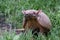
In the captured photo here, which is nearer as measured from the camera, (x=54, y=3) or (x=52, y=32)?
(x=52, y=32)

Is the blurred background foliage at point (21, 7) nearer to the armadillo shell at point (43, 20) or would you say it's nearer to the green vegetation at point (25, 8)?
the green vegetation at point (25, 8)

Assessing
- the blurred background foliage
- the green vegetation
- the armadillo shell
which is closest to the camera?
the armadillo shell

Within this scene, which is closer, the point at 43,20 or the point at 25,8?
the point at 43,20

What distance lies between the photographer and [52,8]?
717cm

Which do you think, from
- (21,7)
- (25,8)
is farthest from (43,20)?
(21,7)

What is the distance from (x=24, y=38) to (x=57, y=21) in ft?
4.19

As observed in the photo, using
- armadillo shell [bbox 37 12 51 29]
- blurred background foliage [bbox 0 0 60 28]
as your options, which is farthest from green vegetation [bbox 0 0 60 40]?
armadillo shell [bbox 37 12 51 29]

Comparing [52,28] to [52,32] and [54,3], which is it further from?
[54,3]

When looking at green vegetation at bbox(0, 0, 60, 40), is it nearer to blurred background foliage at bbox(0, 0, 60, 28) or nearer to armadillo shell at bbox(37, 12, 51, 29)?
blurred background foliage at bbox(0, 0, 60, 28)

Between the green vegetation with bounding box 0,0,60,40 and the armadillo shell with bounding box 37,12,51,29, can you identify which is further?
the green vegetation with bounding box 0,0,60,40

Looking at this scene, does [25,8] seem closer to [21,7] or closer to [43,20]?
[21,7]

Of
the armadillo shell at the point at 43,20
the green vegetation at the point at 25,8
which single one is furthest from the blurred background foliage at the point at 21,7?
the armadillo shell at the point at 43,20

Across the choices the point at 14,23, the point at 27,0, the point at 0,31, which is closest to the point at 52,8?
the point at 27,0

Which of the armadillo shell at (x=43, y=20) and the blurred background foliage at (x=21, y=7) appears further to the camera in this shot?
the blurred background foliage at (x=21, y=7)
